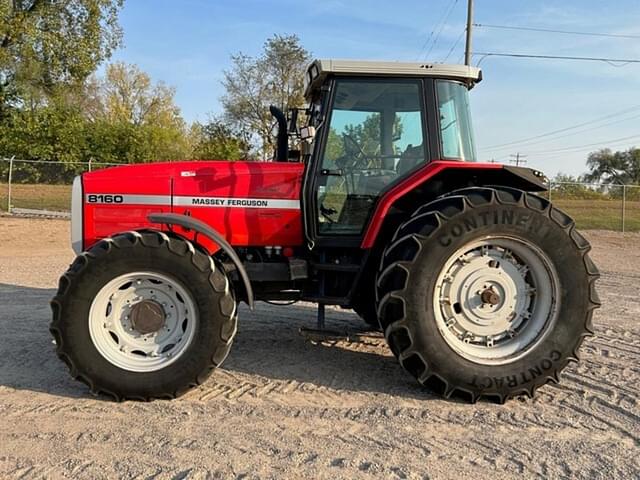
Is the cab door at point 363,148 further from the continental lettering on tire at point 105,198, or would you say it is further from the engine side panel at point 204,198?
the continental lettering on tire at point 105,198

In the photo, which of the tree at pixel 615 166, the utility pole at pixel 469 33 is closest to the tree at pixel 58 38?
the utility pole at pixel 469 33

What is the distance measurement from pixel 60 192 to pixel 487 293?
17.4m

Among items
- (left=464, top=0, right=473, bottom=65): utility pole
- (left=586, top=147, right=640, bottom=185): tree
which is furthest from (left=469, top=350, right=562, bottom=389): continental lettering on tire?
(left=586, top=147, right=640, bottom=185): tree

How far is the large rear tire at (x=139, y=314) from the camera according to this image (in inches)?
150

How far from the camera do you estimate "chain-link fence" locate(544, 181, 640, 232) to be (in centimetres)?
1886

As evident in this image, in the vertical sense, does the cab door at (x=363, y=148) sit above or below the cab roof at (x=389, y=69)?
below

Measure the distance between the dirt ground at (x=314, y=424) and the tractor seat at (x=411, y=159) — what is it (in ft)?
5.24

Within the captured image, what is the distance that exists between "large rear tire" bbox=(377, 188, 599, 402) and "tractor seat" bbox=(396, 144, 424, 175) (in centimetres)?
49

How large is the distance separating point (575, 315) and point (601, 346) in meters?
1.73

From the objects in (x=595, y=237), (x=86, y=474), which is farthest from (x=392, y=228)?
(x=595, y=237)

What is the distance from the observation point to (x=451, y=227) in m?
3.89

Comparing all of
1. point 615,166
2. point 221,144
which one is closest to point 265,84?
point 221,144

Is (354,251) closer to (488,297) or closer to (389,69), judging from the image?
(488,297)

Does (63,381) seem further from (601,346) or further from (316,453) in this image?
(601,346)
